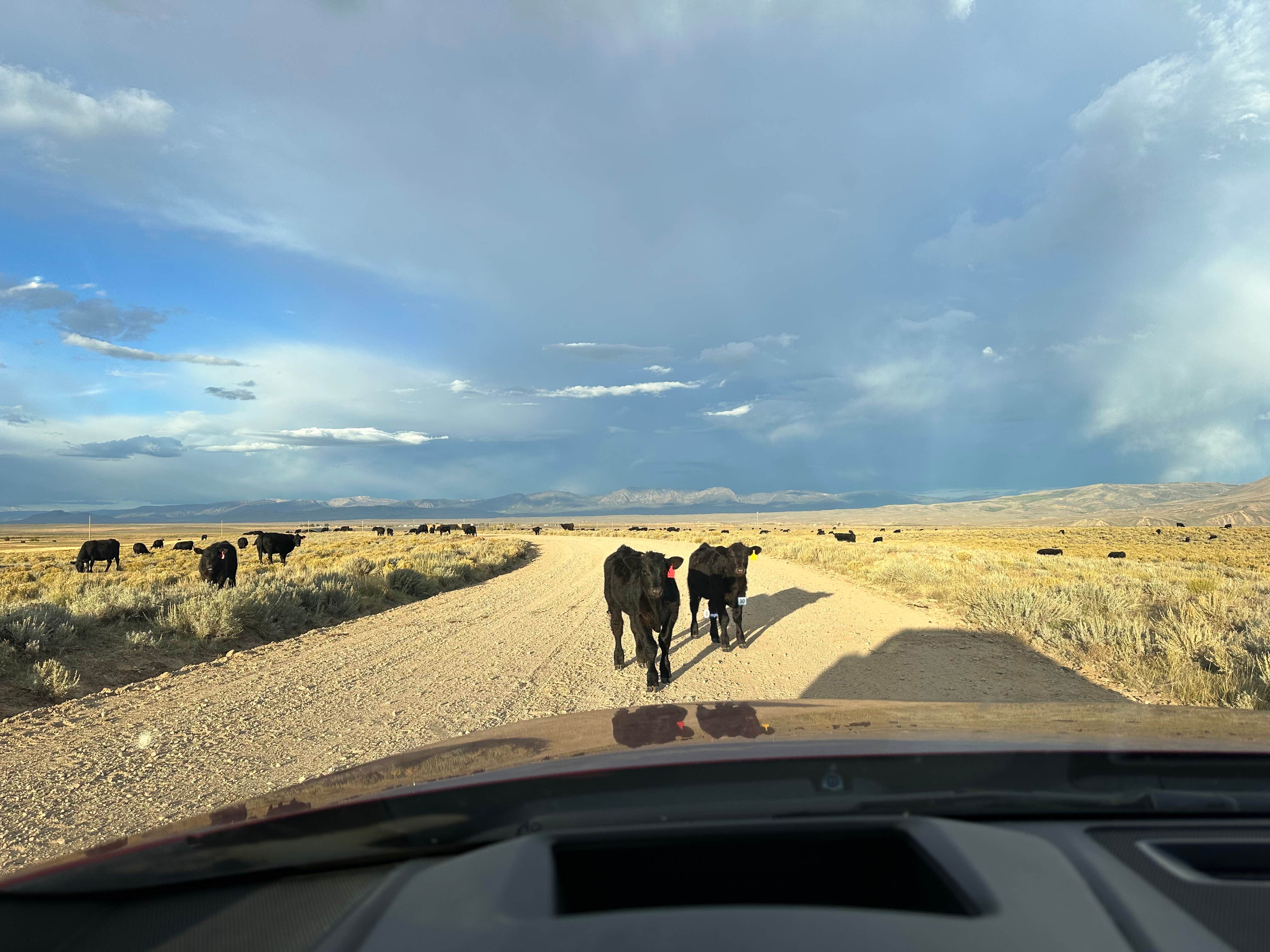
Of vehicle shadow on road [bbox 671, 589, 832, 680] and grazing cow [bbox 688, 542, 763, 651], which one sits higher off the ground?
grazing cow [bbox 688, 542, 763, 651]

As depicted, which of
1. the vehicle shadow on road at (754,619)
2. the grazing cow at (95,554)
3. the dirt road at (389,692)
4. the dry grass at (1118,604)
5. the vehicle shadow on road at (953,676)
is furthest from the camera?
the grazing cow at (95,554)

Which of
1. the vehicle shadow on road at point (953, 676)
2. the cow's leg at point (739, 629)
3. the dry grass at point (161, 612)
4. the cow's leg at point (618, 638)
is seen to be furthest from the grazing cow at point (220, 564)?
the vehicle shadow on road at point (953, 676)

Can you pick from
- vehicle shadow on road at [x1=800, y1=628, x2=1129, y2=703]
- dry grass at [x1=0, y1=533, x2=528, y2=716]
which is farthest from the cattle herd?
dry grass at [x1=0, y1=533, x2=528, y2=716]

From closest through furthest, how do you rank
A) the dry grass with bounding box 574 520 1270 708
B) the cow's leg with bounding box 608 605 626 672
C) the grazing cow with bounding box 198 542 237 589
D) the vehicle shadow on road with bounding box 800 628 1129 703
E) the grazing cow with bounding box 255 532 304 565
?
the vehicle shadow on road with bounding box 800 628 1129 703
the dry grass with bounding box 574 520 1270 708
the cow's leg with bounding box 608 605 626 672
the grazing cow with bounding box 198 542 237 589
the grazing cow with bounding box 255 532 304 565

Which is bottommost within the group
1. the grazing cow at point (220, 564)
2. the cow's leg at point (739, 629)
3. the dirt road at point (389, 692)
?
the dirt road at point (389, 692)

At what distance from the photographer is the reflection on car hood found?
80.2 inches

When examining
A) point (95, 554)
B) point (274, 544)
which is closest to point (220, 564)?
point (274, 544)

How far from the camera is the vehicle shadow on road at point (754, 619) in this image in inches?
417

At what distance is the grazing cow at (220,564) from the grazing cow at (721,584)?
1130cm

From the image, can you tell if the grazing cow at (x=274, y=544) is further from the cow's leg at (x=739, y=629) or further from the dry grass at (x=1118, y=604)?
the cow's leg at (x=739, y=629)

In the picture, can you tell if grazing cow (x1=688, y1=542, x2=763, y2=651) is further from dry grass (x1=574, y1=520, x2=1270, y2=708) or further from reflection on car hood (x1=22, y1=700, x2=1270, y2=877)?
reflection on car hood (x1=22, y1=700, x2=1270, y2=877)

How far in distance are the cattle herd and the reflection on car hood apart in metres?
4.93

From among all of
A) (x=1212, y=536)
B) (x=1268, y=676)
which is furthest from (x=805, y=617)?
(x=1212, y=536)

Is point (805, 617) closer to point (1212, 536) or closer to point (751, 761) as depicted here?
point (751, 761)
